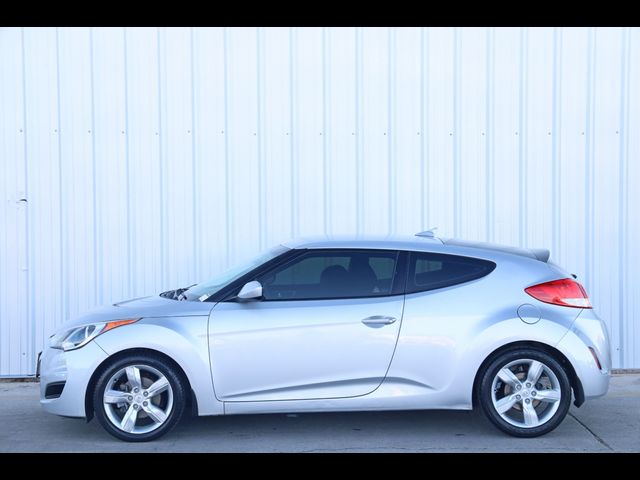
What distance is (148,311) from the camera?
269 inches

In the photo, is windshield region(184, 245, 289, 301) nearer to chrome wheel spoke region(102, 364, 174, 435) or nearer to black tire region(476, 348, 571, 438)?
chrome wheel spoke region(102, 364, 174, 435)

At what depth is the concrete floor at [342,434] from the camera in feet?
21.8

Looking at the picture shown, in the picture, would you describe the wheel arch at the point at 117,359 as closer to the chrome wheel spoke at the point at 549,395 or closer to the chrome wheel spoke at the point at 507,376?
the chrome wheel spoke at the point at 507,376

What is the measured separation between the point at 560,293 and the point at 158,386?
3082 mm

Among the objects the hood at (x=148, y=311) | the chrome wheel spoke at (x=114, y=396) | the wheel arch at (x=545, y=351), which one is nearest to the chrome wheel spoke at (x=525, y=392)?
the wheel arch at (x=545, y=351)

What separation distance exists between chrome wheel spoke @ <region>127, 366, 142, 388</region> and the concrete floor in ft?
1.47

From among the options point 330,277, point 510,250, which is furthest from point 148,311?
point 510,250

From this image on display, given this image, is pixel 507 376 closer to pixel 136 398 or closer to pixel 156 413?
pixel 156 413

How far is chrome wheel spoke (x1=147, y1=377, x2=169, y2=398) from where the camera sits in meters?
6.65

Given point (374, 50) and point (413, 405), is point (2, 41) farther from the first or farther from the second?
point (413, 405)

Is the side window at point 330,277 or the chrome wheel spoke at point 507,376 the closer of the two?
the chrome wheel spoke at point 507,376

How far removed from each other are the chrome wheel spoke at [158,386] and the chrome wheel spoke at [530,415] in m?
2.66
